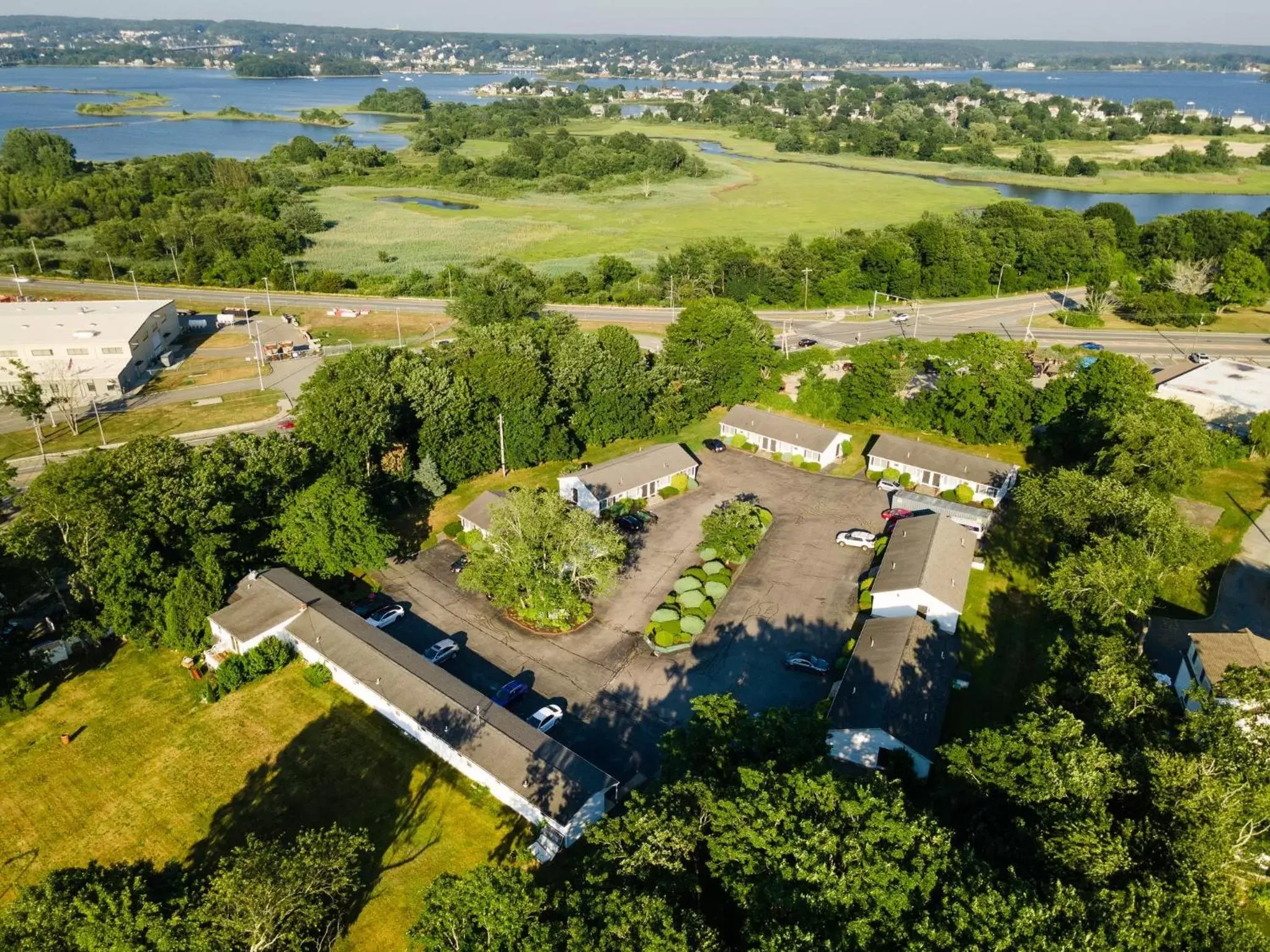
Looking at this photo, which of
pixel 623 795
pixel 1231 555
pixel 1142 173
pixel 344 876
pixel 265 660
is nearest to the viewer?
pixel 344 876

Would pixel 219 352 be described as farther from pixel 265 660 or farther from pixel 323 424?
pixel 265 660

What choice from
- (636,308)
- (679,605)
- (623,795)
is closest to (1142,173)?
(636,308)

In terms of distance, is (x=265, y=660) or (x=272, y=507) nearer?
(x=265, y=660)

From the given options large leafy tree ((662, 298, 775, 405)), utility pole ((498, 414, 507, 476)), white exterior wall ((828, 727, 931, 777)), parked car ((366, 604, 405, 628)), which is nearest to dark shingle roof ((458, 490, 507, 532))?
utility pole ((498, 414, 507, 476))

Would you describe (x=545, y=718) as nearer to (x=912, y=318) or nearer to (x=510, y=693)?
(x=510, y=693)

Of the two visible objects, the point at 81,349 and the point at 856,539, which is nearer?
the point at 856,539

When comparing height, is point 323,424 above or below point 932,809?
above

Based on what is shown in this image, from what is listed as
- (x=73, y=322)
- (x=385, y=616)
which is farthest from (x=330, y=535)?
(x=73, y=322)
